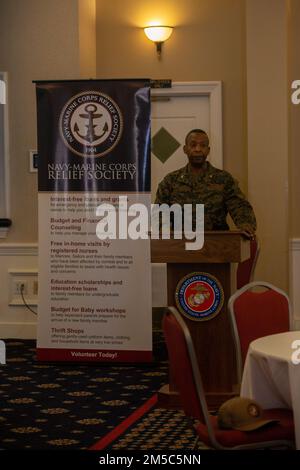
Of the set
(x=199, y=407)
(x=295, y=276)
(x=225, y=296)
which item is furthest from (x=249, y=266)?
(x=199, y=407)

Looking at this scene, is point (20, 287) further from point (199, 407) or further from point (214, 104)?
point (199, 407)

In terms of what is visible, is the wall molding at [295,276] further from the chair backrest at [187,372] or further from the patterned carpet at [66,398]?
the chair backrest at [187,372]

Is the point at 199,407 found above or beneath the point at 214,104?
beneath

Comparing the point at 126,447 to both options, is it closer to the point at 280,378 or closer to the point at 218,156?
the point at 280,378

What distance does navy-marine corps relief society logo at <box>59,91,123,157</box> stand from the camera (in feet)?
21.7

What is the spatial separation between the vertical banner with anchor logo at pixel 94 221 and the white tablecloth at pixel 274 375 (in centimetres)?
266

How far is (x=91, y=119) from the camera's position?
6.66 meters

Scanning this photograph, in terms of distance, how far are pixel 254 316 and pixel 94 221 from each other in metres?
2.35

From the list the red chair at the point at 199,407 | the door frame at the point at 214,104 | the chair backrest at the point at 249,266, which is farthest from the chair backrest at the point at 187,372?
the door frame at the point at 214,104

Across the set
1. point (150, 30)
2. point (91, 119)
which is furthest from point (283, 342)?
point (150, 30)

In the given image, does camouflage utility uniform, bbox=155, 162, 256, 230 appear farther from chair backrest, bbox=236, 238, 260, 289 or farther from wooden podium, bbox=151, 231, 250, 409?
wooden podium, bbox=151, 231, 250, 409

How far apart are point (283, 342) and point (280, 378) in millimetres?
259

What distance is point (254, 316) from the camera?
4.50 meters

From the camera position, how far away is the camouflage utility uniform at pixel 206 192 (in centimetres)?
622
